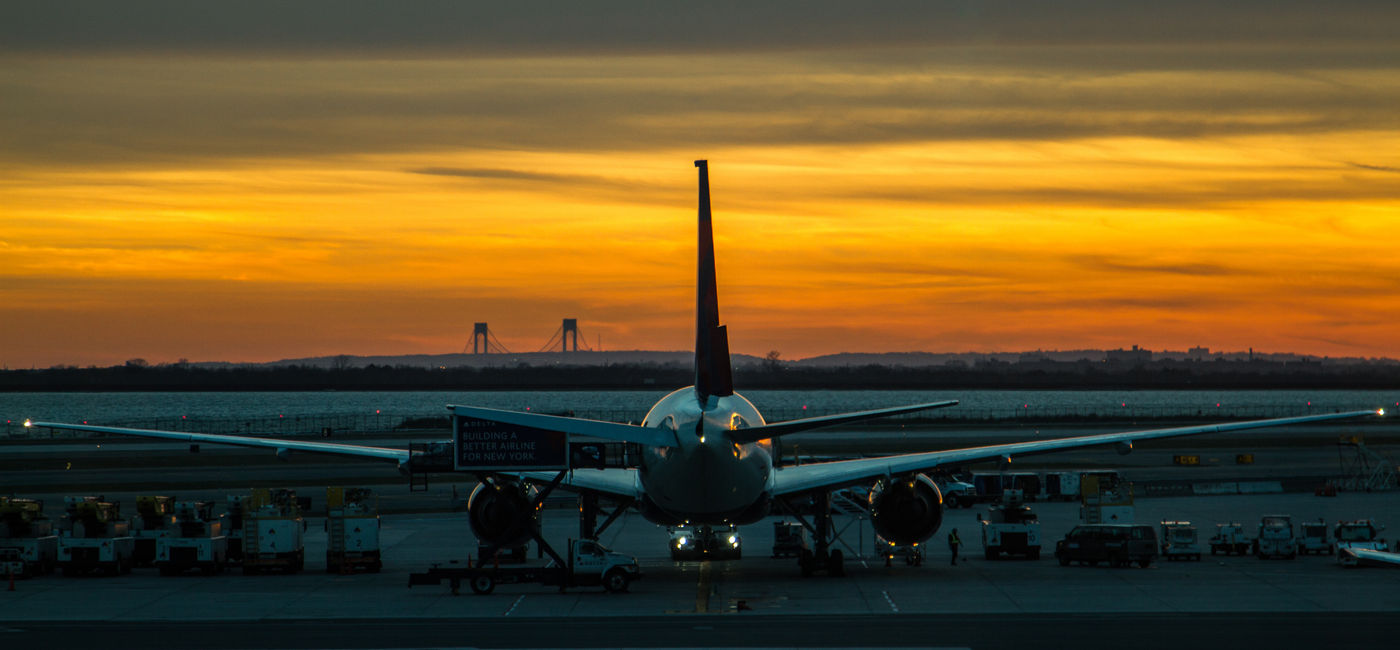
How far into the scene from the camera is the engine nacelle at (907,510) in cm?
4431

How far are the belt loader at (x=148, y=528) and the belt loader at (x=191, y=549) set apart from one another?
0.45m

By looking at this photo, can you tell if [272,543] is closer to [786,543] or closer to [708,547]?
[708,547]

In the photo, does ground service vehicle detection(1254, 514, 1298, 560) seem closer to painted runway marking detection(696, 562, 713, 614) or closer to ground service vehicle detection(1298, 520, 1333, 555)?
ground service vehicle detection(1298, 520, 1333, 555)

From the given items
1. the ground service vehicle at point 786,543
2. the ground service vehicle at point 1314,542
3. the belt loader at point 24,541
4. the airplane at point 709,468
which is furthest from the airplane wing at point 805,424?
the belt loader at point 24,541

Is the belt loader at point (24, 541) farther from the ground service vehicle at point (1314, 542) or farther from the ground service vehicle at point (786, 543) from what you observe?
the ground service vehicle at point (1314, 542)

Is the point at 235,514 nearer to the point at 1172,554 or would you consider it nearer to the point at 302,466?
the point at 1172,554

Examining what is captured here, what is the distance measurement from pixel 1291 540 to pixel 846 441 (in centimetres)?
7458

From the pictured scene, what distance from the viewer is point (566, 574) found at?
4147cm

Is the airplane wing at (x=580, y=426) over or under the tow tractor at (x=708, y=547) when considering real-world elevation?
over

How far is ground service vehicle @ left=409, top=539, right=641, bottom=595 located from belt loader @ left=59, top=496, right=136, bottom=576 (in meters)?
11.7

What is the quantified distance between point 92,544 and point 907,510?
89.0ft

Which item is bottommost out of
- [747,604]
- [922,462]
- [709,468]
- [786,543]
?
[747,604]

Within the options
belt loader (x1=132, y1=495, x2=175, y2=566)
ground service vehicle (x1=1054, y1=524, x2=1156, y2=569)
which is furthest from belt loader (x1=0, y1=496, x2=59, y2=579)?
ground service vehicle (x1=1054, y1=524, x2=1156, y2=569)

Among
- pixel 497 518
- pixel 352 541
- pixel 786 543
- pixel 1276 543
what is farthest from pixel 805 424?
pixel 1276 543
